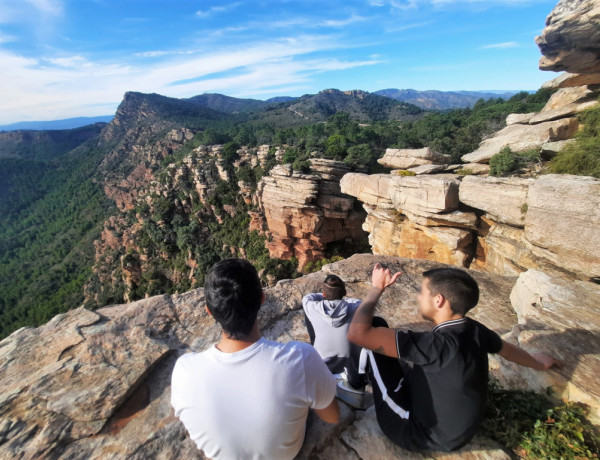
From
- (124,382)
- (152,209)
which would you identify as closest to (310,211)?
(124,382)

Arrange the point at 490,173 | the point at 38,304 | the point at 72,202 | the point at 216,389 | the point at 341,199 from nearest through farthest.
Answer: the point at 216,389 < the point at 490,173 < the point at 341,199 < the point at 38,304 < the point at 72,202

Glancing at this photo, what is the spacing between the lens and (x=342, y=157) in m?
29.1

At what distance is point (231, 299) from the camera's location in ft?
5.96

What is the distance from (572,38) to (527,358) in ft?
43.9

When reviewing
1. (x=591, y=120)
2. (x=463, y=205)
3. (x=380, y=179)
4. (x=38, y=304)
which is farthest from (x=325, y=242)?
(x=38, y=304)

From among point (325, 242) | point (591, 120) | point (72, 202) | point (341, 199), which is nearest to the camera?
point (591, 120)

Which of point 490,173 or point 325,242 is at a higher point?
point 490,173

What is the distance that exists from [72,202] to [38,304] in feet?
112

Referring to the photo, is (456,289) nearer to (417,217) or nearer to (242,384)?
(242,384)

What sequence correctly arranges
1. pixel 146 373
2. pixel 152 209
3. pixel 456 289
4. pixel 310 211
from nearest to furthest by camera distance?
pixel 456 289 → pixel 146 373 → pixel 310 211 → pixel 152 209

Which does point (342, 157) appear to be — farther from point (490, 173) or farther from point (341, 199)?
point (490, 173)

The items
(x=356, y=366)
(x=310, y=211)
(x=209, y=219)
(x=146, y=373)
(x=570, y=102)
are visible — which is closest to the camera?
(x=356, y=366)

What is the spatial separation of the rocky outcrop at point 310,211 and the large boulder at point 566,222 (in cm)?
1625

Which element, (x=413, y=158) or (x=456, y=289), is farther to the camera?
(x=413, y=158)
